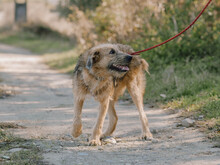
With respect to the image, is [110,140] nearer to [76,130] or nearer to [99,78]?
[76,130]

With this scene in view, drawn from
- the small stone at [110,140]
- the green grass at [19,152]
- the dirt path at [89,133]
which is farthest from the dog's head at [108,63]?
the green grass at [19,152]

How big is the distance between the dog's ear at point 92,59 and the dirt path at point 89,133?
807mm

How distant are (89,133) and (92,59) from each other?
1193 mm

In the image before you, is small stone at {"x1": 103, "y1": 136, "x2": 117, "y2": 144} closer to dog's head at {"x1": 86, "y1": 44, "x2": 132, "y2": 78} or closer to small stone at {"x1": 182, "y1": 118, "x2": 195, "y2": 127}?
dog's head at {"x1": 86, "y1": 44, "x2": 132, "y2": 78}

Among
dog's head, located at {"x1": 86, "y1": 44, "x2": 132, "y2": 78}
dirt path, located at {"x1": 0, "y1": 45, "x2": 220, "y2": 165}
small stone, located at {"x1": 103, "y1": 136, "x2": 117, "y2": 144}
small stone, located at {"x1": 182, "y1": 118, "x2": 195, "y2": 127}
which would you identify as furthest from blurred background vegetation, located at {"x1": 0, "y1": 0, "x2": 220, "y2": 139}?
dog's head, located at {"x1": 86, "y1": 44, "x2": 132, "y2": 78}

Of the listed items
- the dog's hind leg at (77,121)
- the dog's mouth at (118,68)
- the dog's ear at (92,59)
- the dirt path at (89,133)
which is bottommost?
the dirt path at (89,133)

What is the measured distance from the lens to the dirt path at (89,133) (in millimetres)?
4324

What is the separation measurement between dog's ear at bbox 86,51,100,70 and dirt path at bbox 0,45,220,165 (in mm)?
807

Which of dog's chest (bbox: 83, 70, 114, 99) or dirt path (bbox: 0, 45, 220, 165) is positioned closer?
dirt path (bbox: 0, 45, 220, 165)

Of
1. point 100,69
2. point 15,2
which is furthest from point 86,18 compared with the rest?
point 15,2

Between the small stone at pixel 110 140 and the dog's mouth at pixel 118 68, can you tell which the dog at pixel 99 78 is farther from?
the small stone at pixel 110 140

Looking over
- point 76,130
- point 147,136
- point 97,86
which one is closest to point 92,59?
point 97,86

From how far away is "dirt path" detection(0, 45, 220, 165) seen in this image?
4.32 m

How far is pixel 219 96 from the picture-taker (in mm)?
6910
